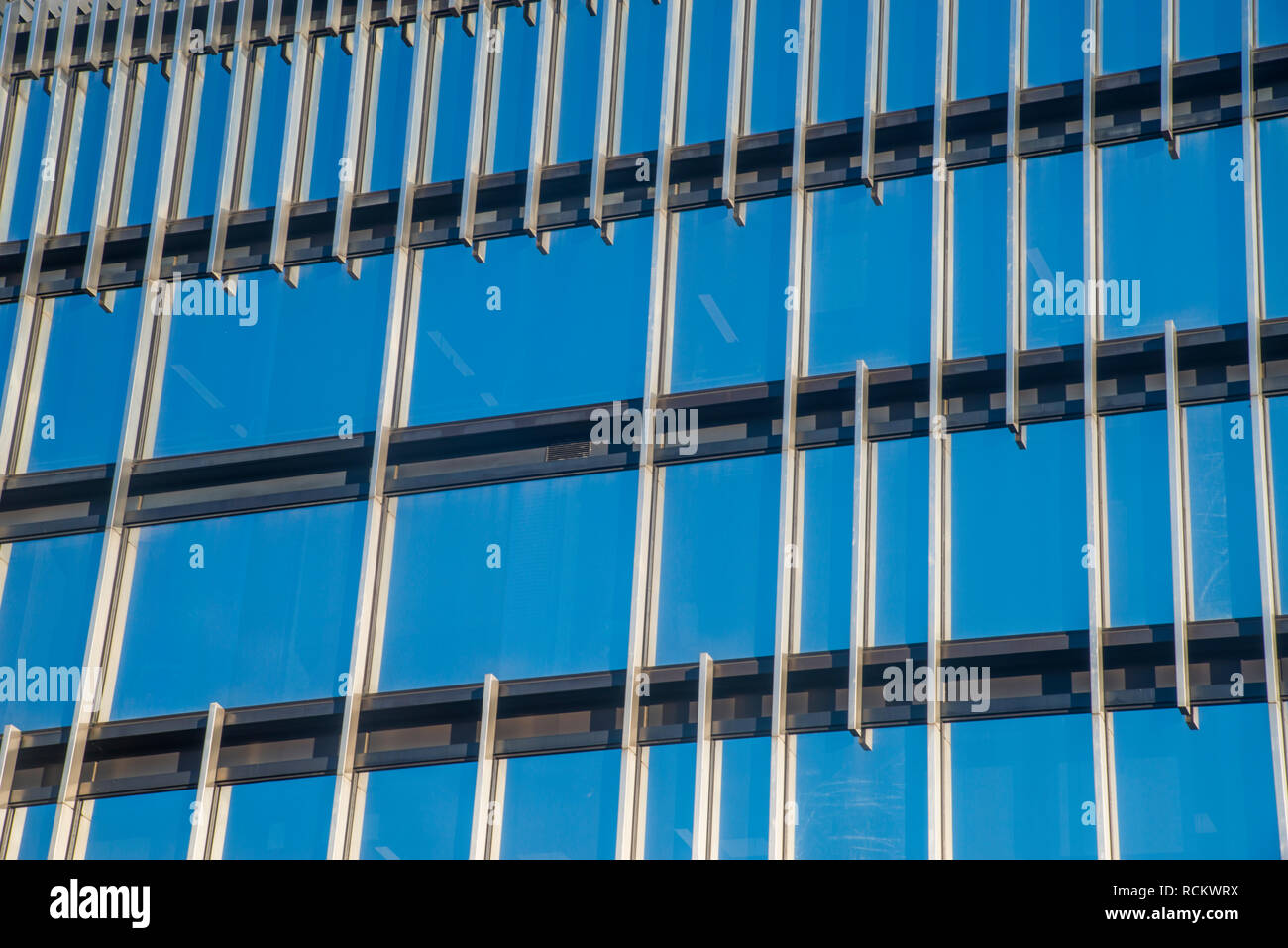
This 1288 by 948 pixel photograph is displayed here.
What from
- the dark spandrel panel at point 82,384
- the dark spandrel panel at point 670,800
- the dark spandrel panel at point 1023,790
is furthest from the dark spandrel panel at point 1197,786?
the dark spandrel panel at point 82,384

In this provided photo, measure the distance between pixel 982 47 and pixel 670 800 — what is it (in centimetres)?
700

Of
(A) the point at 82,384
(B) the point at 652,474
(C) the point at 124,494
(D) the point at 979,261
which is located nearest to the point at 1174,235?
(D) the point at 979,261

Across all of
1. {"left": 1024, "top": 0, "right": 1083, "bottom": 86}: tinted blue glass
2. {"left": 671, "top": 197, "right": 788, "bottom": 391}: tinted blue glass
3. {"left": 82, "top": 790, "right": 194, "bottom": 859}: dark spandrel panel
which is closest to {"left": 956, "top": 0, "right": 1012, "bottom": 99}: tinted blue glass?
{"left": 1024, "top": 0, "right": 1083, "bottom": 86}: tinted blue glass

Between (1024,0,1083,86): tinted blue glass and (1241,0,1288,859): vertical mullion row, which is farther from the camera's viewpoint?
(1024,0,1083,86): tinted blue glass

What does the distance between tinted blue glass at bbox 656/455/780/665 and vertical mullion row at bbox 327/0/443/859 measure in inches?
96.5

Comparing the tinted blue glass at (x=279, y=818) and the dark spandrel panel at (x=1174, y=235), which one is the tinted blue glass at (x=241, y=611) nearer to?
the tinted blue glass at (x=279, y=818)

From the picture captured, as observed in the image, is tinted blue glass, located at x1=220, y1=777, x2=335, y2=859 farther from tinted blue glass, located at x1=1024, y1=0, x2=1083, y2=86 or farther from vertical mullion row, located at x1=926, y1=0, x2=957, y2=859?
tinted blue glass, located at x1=1024, y1=0, x2=1083, y2=86

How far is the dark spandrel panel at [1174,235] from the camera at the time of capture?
621 inches

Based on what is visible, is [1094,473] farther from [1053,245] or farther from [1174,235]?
[1174,235]

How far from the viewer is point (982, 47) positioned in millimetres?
16969

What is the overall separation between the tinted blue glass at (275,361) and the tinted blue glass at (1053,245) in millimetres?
5625

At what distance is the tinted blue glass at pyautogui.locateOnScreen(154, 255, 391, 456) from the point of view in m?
17.3

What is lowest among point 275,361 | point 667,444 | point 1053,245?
point 667,444
